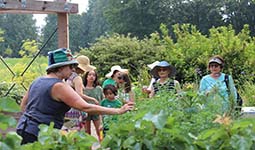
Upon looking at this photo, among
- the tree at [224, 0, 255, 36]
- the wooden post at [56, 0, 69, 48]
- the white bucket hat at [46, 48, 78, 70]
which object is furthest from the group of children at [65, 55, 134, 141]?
the tree at [224, 0, 255, 36]

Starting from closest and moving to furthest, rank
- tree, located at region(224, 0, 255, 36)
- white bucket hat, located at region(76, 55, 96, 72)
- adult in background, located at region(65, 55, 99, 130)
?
adult in background, located at region(65, 55, 99, 130), white bucket hat, located at region(76, 55, 96, 72), tree, located at region(224, 0, 255, 36)

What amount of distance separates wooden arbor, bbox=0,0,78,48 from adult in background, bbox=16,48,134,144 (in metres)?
3.84

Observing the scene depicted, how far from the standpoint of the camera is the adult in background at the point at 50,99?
3422 millimetres

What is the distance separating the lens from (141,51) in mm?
16516

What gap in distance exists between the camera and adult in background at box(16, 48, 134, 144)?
342 cm

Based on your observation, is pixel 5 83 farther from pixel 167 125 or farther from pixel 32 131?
pixel 167 125

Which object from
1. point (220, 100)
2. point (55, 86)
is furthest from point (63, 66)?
point (220, 100)

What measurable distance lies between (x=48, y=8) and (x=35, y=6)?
21cm

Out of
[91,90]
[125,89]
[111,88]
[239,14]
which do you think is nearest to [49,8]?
[91,90]

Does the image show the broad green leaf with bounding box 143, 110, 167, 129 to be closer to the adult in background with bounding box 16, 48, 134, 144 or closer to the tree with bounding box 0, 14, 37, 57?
the adult in background with bounding box 16, 48, 134, 144

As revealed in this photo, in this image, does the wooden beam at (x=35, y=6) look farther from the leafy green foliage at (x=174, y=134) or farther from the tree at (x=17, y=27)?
the tree at (x=17, y=27)

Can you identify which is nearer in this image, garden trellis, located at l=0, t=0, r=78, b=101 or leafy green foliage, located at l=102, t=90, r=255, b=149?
leafy green foliage, located at l=102, t=90, r=255, b=149

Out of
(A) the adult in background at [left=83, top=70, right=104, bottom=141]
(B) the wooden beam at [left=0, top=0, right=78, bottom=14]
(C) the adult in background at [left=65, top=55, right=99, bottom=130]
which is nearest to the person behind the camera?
(C) the adult in background at [left=65, top=55, right=99, bottom=130]

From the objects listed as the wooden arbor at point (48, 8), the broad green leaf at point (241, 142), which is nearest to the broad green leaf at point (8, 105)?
the broad green leaf at point (241, 142)
